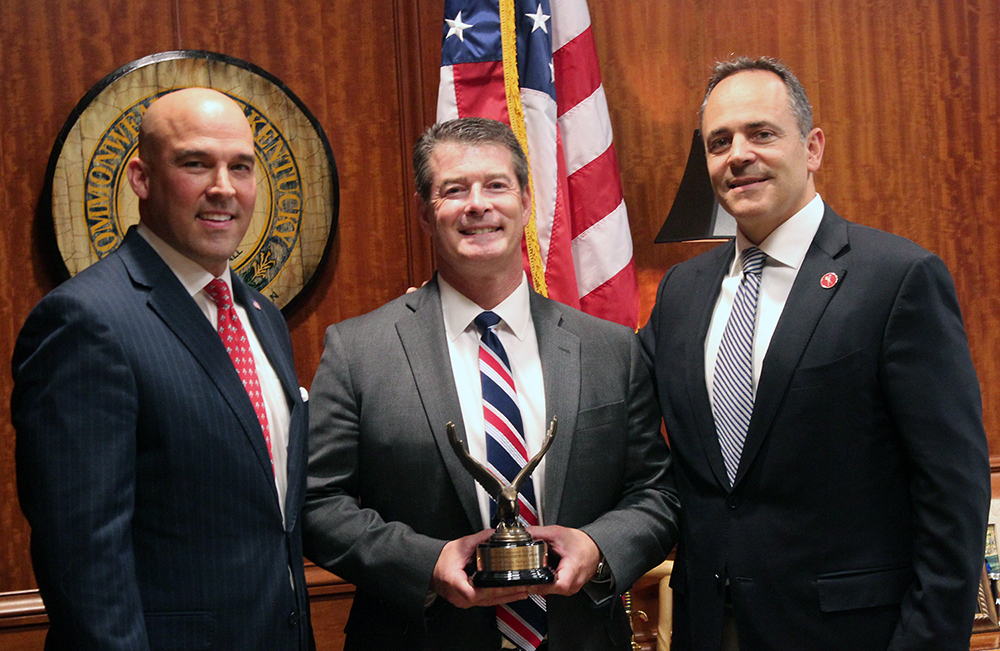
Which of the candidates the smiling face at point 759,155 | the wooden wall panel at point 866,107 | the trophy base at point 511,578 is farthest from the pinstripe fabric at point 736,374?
the wooden wall panel at point 866,107

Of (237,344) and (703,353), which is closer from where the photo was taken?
(237,344)

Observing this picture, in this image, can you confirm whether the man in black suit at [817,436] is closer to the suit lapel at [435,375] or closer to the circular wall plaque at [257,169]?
the suit lapel at [435,375]

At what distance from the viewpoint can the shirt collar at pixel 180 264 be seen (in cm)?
191

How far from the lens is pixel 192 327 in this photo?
184 centimetres

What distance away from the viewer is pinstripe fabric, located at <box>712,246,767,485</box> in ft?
6.82

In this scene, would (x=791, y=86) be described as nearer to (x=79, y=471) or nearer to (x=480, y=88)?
(x=480, y=88)

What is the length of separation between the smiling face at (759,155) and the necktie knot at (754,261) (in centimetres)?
3

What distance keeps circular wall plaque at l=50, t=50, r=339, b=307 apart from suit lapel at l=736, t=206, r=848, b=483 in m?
1.91

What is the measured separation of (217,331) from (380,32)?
1973mm

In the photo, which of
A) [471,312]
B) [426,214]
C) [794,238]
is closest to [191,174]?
A: [426,214]

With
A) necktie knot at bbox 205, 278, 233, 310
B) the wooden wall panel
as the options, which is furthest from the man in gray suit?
the wooden wall panel

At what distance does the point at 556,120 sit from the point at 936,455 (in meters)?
1.89

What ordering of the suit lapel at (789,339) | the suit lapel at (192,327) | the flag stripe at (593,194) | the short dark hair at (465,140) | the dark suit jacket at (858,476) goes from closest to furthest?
the suit lapel at (192,327) → the dark suit jacket at (858,476) → the suit lapel at (789,339) → the short dark hair at (465,140) → the flag stripe at (593,194)

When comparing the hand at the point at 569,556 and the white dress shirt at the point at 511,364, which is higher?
the white dress shirt at the point at 511,364
